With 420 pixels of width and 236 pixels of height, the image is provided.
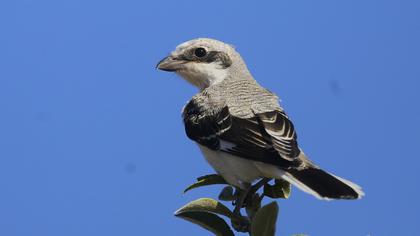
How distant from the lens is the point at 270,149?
4.19 metres

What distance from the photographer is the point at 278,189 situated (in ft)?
13.5

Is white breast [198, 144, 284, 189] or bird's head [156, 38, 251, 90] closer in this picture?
white breast [198, 144, 284, 189]

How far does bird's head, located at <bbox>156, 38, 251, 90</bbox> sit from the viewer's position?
5.71 meters

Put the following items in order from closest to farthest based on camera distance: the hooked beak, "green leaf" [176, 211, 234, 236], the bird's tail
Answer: "green leaf" [176, 211, 234, 236] → the bird's tail → the hooked beak

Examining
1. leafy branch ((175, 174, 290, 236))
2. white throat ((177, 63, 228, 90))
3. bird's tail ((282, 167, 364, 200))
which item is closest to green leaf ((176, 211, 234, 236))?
leafy branch ((175, 174, 290, 236))

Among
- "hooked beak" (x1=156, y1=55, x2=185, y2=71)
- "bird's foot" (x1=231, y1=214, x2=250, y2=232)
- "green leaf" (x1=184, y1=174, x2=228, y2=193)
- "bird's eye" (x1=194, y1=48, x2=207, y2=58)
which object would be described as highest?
"bird's eye" (x1=194, y1=48, x2=207, y2=58)

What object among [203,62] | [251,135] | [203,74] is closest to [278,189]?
[251,135]

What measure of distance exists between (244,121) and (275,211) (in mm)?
1508

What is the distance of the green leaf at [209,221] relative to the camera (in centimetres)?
344

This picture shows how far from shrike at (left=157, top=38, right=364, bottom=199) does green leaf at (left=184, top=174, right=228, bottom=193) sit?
0.18 feet

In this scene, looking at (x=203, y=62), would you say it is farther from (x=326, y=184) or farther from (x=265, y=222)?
(x=265, y=222)

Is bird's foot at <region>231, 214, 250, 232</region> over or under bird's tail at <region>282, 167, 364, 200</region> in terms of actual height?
under

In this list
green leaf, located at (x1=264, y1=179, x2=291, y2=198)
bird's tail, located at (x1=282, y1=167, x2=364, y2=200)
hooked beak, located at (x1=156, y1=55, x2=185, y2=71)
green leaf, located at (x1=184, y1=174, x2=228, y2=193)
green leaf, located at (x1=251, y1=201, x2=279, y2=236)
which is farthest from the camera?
hooked beak, located at (x1=156, y1=55, x2=185, y2=71)

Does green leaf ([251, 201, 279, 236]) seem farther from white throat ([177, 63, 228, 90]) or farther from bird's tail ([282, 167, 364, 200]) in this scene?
white throat ([177, 63, 228, 90])
